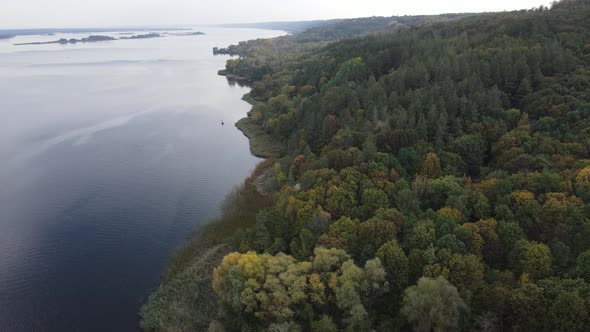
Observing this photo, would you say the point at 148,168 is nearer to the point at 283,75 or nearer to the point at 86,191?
the point at 86,191

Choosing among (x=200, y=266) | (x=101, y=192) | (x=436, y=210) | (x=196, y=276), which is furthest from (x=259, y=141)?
(x=436, y=210)

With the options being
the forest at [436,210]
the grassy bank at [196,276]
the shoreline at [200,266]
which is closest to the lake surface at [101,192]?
the shoreline at [200,266]

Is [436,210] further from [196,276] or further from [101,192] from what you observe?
[101,192]

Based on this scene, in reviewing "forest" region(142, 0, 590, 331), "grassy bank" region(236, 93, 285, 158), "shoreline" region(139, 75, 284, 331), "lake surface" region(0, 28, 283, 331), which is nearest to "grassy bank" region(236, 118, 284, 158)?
"grassy bank" region(236, 93, 285, 158)

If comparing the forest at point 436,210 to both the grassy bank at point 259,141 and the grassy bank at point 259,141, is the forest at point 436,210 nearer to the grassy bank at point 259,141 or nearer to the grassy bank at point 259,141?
the grassy bank at point 259,141

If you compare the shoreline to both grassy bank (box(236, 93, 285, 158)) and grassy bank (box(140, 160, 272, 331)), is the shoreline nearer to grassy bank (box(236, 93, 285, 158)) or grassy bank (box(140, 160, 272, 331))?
grassy bank (box(140, 160, 272, 331))

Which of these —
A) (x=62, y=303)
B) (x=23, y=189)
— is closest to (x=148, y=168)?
(x=23, y=189)

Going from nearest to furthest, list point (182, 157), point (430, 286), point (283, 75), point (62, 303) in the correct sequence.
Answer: point (430, 286), point (62, 303), point (182, 157), point (283, 75)
